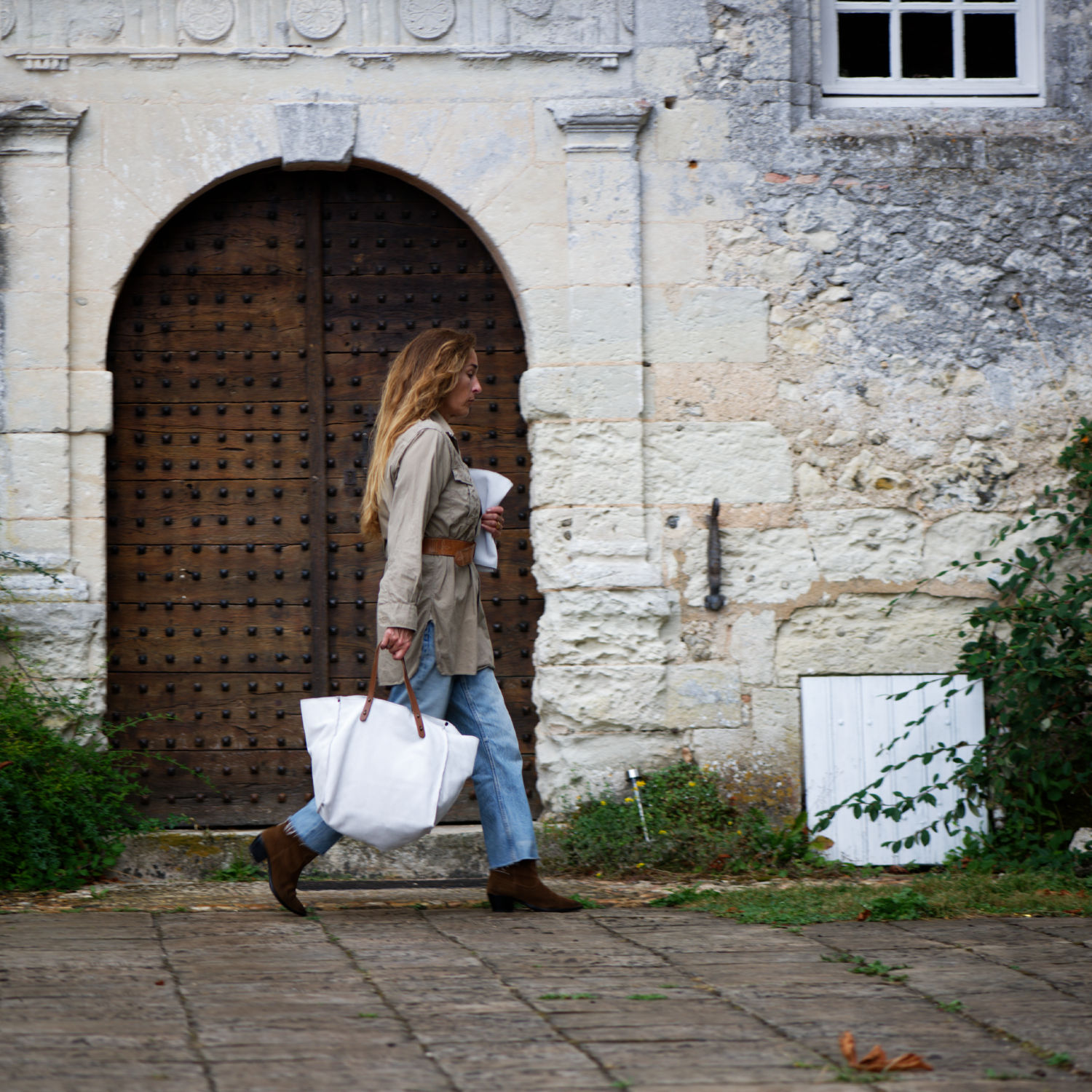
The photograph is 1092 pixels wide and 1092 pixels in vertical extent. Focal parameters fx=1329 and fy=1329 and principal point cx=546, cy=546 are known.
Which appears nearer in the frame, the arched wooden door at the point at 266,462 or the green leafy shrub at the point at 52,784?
the green leafy shrub at the point at 52,784

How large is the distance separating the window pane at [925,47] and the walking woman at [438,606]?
2607 mm

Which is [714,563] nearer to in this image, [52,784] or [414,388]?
[414,388]

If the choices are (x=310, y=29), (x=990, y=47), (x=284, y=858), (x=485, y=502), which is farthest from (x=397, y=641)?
(x=990, y=47)

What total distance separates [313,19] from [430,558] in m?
2.42

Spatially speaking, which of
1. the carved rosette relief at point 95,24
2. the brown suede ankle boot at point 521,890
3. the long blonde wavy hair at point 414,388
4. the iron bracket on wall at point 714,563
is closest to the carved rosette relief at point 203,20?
the carved rosette relief at point 95,24

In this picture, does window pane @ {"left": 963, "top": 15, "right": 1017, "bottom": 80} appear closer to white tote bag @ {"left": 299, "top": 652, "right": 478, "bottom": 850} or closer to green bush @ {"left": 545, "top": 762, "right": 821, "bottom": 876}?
green bush @ {"left": 545, "top": 762, "right": 821, "bottom": 876}

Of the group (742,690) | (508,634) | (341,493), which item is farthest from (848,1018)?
(341,493)

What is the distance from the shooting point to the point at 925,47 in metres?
5.47

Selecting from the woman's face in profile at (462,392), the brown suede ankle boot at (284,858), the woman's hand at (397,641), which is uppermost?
the woman's face in profile at (462,392)

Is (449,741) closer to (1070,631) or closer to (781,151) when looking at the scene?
(1070,631)

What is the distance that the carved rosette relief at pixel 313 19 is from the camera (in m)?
5.06

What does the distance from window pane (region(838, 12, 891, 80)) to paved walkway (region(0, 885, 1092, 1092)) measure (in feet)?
11.3

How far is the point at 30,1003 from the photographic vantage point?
9.07ft

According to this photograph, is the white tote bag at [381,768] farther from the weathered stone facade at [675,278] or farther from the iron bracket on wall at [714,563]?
the iron bracket on wall at [714,563]
